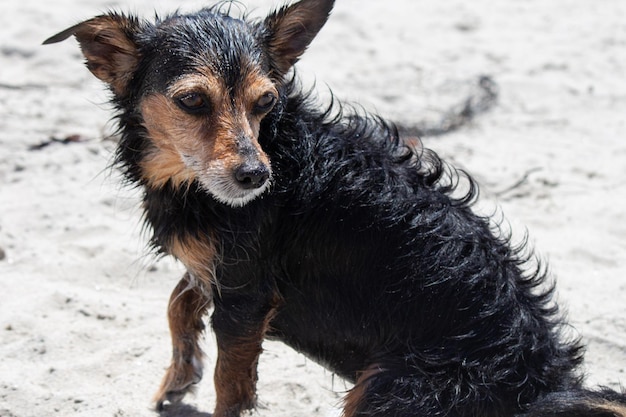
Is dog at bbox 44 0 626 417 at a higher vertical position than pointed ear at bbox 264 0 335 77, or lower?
lower

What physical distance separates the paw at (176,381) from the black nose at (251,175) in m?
1.33

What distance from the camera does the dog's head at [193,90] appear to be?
13.5 ft

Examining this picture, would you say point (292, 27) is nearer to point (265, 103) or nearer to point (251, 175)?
point (265, 103)

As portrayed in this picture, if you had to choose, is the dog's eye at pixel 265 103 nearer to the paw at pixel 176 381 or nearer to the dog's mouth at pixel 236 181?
the dog's mouth at pixel 236 181

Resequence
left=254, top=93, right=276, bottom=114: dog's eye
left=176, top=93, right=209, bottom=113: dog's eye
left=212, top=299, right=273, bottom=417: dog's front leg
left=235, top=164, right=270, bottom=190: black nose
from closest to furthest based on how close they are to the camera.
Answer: left=235, top=164, right=270, bottom=190: black nose, left=176, top=93, right=209, bottom=113: dog's eye, left=254, top=93, right=276, bottom=114: dog's eye, left=212, top=299, right=273, bottom=417: dog's front leg

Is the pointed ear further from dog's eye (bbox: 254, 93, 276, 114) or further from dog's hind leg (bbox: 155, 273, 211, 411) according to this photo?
dog's hind leg (bbox: 155, 273, 211, 411)

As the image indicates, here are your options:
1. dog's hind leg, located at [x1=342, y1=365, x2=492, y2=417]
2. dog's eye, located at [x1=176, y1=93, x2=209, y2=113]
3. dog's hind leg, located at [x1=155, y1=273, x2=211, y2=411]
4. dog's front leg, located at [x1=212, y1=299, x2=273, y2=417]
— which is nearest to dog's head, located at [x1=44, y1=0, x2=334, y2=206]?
dog's eye, located at [x1=176, y1=93, x2=209, y2=113]

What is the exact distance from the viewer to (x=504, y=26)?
988 centimetres

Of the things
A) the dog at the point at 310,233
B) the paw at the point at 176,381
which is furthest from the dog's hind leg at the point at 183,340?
the dog at the point at 310,233

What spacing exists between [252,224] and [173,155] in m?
0.50

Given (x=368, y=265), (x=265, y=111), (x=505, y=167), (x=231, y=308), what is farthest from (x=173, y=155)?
(x=505, y=167)

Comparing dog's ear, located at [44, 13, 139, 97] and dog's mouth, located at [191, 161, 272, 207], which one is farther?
dog's ear, located at [44, 13, 139, 97]

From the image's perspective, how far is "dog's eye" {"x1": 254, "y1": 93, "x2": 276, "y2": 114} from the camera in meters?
4.25

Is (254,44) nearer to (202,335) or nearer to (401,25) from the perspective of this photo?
(202,335)
